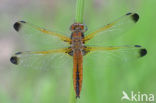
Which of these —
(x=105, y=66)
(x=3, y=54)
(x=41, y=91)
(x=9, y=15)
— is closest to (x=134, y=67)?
(x=105, y=66)

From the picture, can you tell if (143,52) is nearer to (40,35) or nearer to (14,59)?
(40,35)

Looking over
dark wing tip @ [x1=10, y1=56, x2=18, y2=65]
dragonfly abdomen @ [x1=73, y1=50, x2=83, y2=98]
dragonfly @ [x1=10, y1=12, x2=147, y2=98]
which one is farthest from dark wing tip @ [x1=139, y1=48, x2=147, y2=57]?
dark wing tip @ [x1=10, y1=56, x2=18, y2=65]

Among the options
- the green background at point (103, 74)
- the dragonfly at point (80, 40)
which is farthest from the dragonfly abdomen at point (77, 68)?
the green background at point (103, 74)

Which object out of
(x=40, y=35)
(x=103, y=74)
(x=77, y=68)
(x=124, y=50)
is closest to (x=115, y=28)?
(x=124, y=50)

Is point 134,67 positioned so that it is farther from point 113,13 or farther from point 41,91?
point 41,91

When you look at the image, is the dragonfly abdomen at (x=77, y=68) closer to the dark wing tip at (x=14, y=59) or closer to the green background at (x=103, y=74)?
the green background at (x=103, y=74)

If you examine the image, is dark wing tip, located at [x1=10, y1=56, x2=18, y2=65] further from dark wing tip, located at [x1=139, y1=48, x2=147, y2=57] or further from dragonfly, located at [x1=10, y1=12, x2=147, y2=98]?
dark wing tip, located at [x1=139, y1=48, x2=147, y2=57]
